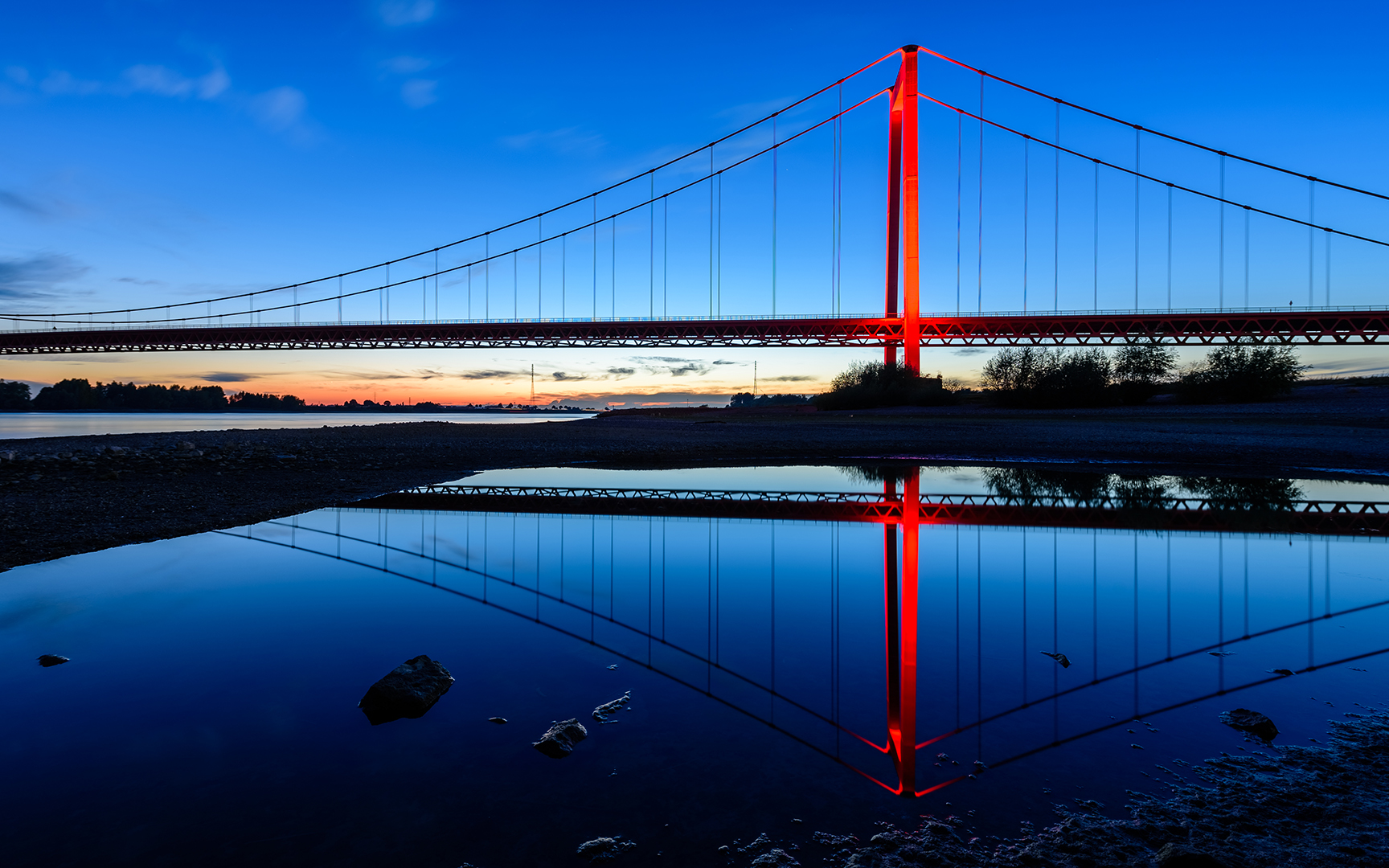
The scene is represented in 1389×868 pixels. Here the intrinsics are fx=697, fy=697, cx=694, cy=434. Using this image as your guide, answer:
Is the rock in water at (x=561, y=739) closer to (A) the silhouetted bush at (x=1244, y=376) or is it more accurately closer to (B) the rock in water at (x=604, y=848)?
(B) the rock in water at (x=604, y=848)

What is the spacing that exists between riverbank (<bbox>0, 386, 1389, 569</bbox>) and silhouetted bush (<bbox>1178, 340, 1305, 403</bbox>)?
1392 cm

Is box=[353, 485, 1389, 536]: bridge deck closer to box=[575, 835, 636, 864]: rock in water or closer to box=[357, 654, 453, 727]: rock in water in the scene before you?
box=[357, 654, 453, 727]: rock in water

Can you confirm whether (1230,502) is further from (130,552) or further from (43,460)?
(43,460)

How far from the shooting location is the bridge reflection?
234cm

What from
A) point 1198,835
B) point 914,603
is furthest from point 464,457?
point 1198,835

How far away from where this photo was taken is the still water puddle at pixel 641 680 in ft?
5.68

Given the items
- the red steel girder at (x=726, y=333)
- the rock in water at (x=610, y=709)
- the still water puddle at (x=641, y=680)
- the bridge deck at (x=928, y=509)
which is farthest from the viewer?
the red steel girder at (x=726, y=333)

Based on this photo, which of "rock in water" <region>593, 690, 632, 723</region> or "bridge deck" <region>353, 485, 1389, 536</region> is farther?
"bridge deck" <region>353, 485, 1389, 536</region>

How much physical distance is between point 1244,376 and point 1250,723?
149 ft

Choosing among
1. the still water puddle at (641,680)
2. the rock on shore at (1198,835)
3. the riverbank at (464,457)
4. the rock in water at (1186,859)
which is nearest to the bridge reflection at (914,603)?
the still water puddle at (641,680)

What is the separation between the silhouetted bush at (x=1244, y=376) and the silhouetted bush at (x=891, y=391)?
13104mm

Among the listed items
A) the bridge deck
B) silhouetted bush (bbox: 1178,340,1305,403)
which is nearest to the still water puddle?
the bridge deck

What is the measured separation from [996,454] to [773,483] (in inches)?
247

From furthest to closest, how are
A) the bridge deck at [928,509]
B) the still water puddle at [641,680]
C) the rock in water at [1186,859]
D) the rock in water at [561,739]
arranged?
1. the bridge deck at [928,509]
2. the rock in water at [561,739]
3. the still water puddle at [641,680]
4. the rock in water at [1186,859]
